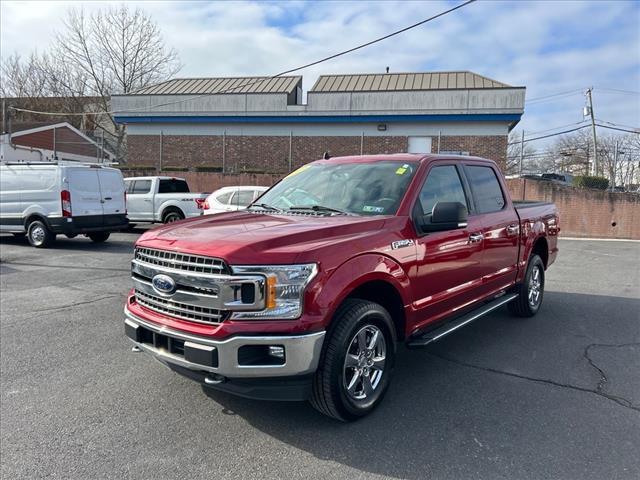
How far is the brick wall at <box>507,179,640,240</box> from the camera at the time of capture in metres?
18.3

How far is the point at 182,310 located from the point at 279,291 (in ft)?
2.36

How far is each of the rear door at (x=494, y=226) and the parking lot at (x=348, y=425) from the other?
0.72m

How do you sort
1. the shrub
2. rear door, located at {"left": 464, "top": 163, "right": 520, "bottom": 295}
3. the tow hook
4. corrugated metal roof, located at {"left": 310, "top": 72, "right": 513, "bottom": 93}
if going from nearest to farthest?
the tow hook < rear door, located at {"left": 464, "top": 163, "right": 520, "bottom": 295} < the shrub < corrugated metal roof, located at {"left": 310, "top": 72, "right": 513, "bottom": 93}

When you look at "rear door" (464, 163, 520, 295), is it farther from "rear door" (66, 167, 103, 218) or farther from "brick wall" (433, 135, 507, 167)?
"brick wall" (433, 135, 507, 167)

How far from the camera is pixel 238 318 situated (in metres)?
2.85

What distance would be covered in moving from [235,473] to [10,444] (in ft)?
4.96

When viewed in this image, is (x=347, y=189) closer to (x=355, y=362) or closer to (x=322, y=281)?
(x=322, y=281)

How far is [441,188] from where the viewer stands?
4352mm

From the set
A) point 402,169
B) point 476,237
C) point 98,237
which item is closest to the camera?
point 402,169

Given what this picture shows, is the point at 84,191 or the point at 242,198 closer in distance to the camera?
the point at 84,191

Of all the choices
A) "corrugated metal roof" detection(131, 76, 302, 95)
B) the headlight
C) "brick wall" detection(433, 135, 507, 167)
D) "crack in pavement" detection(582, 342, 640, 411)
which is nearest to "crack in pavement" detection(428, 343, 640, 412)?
"crack in pavement" detection(582, 342, 640, 411)

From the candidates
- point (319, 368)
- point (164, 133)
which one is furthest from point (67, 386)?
point (164, 133)

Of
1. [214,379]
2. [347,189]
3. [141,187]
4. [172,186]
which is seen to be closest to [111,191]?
[141,187]

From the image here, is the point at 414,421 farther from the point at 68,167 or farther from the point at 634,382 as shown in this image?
the point at 68,167
